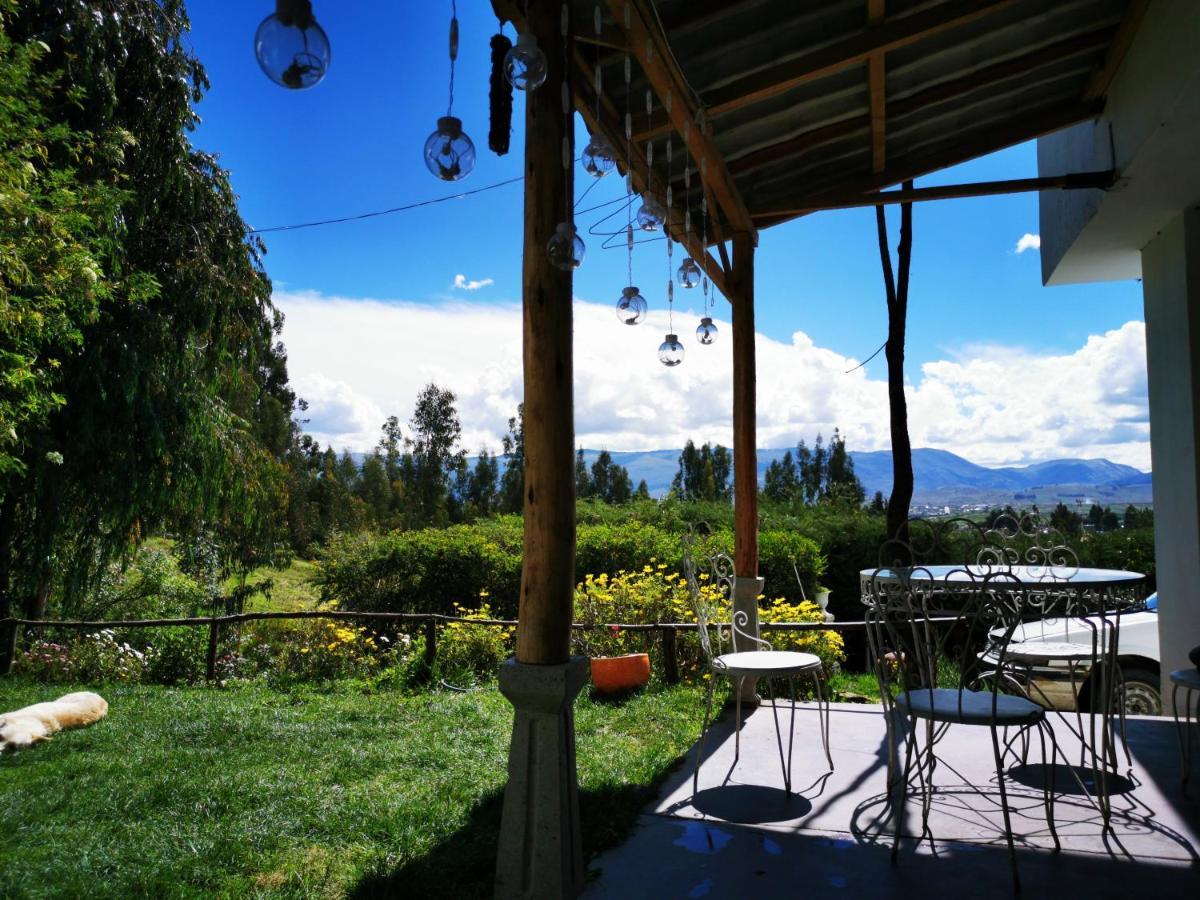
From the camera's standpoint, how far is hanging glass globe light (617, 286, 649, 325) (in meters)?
2.85

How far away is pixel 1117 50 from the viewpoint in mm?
3971

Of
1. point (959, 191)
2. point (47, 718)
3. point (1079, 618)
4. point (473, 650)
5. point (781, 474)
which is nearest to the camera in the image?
point (1079, 618)

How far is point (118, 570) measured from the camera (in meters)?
8.38

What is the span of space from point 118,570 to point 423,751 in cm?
626

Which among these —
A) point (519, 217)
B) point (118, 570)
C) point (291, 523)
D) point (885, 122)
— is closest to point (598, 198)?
point (519, 217)

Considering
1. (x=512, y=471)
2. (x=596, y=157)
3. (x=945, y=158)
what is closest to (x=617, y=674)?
(x=596, y=157)

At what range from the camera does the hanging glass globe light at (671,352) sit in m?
3.16

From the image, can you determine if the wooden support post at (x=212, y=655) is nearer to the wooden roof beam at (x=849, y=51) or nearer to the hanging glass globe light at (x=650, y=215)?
the hanging glass globe light at (x=650, y=215)

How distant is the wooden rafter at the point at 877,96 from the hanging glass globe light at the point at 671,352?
161cm

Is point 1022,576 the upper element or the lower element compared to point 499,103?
lower

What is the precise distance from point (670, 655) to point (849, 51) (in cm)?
373

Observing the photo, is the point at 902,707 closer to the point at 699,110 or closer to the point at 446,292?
the point at 699,110

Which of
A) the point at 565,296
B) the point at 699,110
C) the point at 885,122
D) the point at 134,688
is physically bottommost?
the point at 134,688

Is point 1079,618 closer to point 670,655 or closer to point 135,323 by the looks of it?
point 670,655
